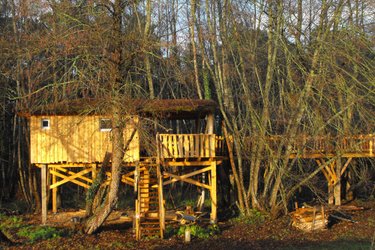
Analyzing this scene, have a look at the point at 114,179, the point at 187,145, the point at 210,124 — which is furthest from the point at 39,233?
the point at 210,124

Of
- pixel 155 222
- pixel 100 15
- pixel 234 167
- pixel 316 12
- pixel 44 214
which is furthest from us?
pixel 234 167

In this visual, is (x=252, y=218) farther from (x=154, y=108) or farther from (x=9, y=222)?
(x=9, y=222)

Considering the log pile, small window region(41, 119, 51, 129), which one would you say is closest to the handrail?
the log pile

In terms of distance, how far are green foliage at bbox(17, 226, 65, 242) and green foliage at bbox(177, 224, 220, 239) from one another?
462cm

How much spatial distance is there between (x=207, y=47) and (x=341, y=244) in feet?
57.1

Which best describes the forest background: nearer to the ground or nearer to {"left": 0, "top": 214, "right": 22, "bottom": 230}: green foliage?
the ground

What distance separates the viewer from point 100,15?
59.9 ft

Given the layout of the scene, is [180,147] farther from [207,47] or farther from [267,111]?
[207,47]

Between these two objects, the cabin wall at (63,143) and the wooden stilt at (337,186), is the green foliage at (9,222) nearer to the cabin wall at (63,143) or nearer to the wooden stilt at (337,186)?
the cabin wall at (63,143)

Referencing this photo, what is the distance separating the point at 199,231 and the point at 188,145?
3859 millimetres

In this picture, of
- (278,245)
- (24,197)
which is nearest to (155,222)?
(278,245)

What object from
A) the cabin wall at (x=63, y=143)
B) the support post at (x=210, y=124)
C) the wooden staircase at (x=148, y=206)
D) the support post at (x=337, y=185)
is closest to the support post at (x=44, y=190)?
the cabin wall at (x=63, y=143)

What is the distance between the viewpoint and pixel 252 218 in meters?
25.0

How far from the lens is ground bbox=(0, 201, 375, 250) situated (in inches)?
754
